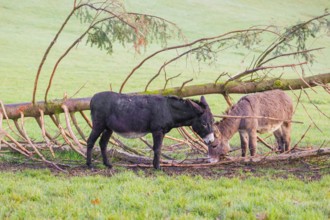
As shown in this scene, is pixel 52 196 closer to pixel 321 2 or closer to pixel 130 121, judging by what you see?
pixel 130 121

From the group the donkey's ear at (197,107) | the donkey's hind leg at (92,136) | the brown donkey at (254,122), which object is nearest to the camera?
the donkey's ear at (197,107)

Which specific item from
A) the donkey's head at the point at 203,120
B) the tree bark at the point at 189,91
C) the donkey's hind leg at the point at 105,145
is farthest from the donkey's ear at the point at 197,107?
the donkey's hind leg at the point at 105,145

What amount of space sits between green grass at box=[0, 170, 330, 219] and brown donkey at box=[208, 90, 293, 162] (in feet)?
5.38

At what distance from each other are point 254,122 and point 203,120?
186 cm

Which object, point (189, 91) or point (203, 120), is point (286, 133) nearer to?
point (189, 91)

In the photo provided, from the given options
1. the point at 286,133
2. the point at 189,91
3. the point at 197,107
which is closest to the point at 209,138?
the point at 197,107

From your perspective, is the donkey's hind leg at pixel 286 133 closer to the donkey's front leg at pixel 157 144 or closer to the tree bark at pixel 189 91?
the tree bark at pixel 189 91

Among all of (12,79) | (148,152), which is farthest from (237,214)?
(12,79)

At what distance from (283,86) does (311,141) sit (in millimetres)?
4955

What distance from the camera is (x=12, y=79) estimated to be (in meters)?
30.4

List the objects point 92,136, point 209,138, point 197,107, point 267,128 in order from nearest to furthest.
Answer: point 197,107 → point 209,138 → point 92,136 → point 267,128

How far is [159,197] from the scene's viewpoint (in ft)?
22.0

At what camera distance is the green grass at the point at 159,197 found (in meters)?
5.95

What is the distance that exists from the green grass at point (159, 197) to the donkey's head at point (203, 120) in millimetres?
1041
